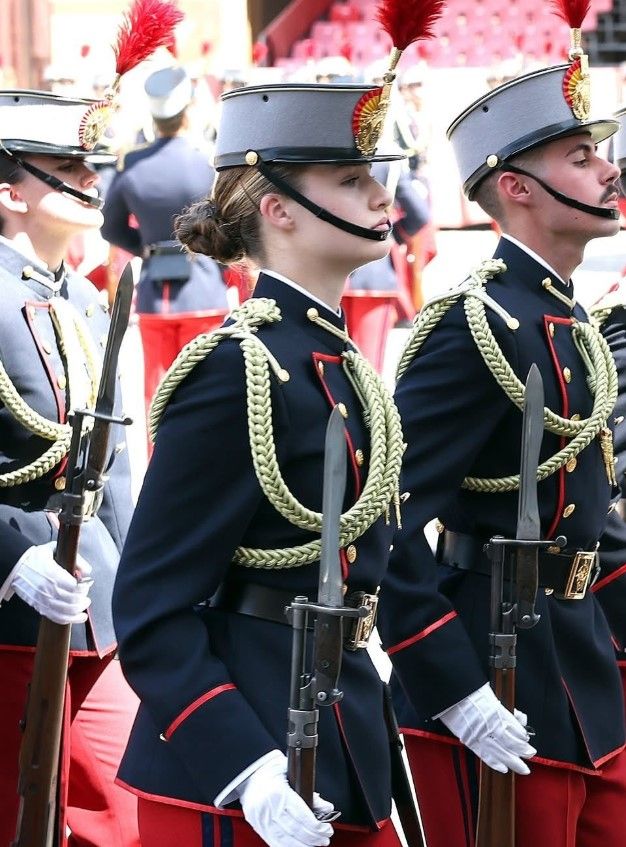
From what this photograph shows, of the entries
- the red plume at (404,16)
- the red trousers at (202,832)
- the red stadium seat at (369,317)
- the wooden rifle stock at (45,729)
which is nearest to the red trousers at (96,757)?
the wooden rifle stock at (45,729)

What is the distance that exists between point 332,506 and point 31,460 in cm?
137

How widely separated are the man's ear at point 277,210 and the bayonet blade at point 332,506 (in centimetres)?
48

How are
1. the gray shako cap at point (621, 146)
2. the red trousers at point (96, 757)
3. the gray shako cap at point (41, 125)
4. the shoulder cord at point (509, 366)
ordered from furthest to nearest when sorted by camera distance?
A: 1. the gray shako cap at point (621, 146)
2. the gray shako cap at point (41, 125)
3. the red trousers at point (96, 757)
4. the shoulder cord at point (509, 366)

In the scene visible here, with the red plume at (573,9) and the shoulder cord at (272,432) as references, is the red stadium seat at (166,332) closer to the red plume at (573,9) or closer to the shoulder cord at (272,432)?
Answer: the red plume at (573,9)

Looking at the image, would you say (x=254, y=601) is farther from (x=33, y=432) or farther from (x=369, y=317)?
(x=369, y=317)

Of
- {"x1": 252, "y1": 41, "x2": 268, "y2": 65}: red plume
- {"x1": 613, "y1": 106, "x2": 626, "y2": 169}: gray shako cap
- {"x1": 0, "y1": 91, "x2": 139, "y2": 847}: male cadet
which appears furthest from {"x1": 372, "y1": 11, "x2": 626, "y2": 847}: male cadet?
{"x1": 252, "y1": 41, "x2": 268, "y2": 65}: red plume

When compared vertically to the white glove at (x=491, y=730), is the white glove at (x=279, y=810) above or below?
below

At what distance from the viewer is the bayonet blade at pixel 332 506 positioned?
2156 millimetres

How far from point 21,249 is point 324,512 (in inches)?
65.3

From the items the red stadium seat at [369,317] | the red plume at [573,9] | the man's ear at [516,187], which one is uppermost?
the red stadium seat at [369,317]

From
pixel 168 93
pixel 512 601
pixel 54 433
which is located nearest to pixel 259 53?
pixel 168 93

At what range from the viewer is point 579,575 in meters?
2.95

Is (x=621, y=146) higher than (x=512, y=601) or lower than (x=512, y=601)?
higher

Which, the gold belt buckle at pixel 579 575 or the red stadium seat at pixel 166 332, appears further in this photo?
the red stadium seat at pixel 166 332
